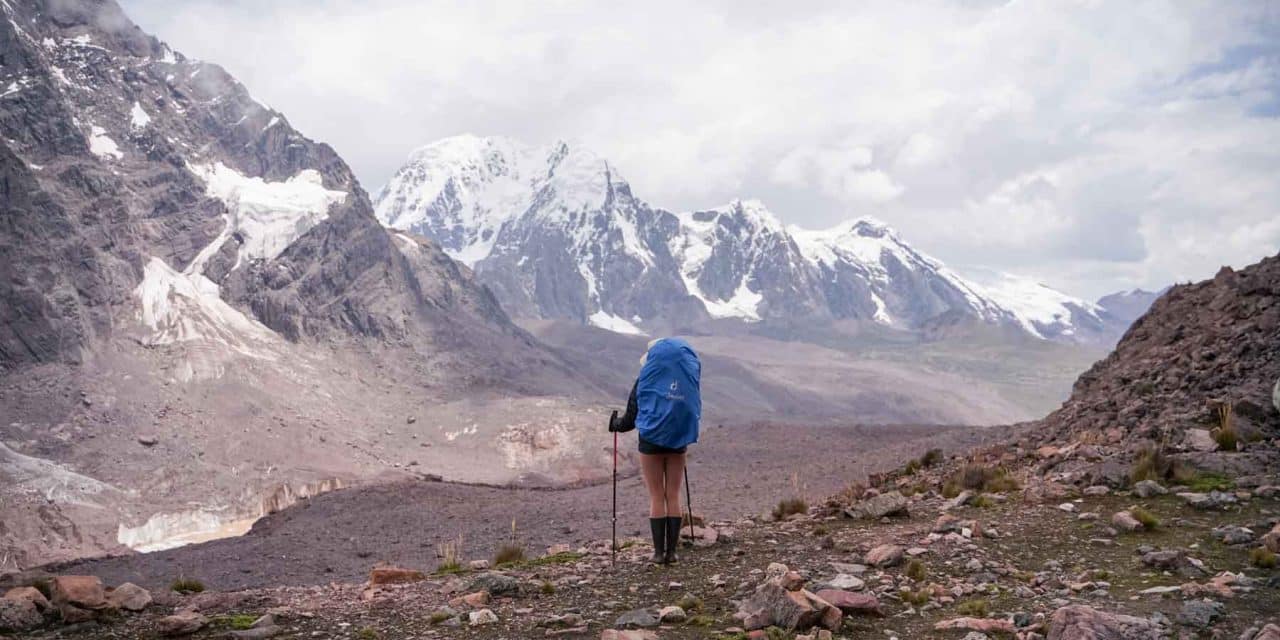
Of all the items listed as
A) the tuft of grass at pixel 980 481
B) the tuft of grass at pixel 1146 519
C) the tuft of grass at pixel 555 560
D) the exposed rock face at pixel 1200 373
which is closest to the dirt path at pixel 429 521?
the exposed rock face at pixel 1200 373

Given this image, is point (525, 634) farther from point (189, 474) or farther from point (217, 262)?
point (217, 262)

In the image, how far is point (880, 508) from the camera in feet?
32.1

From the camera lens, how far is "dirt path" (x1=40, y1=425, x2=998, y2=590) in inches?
997

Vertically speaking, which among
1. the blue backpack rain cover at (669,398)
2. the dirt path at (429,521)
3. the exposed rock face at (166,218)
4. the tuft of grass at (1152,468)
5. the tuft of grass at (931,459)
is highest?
the exposed rock face at (166,218)

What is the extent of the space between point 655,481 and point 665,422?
0.61m

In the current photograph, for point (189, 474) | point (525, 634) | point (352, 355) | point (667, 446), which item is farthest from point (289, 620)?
point (352, 355)

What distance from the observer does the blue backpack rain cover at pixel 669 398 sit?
26.5 feet

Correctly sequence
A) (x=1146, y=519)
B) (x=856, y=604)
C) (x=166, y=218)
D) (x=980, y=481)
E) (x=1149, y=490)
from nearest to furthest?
(x=856, y=604) → (x=1146, y=519) → (x=1149, y=490) → (x=980, y=481) → (x=166, y=218)

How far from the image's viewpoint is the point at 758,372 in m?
187

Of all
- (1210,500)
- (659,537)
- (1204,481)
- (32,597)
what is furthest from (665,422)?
(1204,481)

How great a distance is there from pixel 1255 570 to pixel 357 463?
200ft

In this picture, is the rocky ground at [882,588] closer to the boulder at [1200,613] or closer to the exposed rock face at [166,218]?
the boulder at [1200,613]

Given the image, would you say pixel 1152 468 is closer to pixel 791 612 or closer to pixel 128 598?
pixel 791 612

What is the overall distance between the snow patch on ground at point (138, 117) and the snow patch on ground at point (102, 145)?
3.93 meters
